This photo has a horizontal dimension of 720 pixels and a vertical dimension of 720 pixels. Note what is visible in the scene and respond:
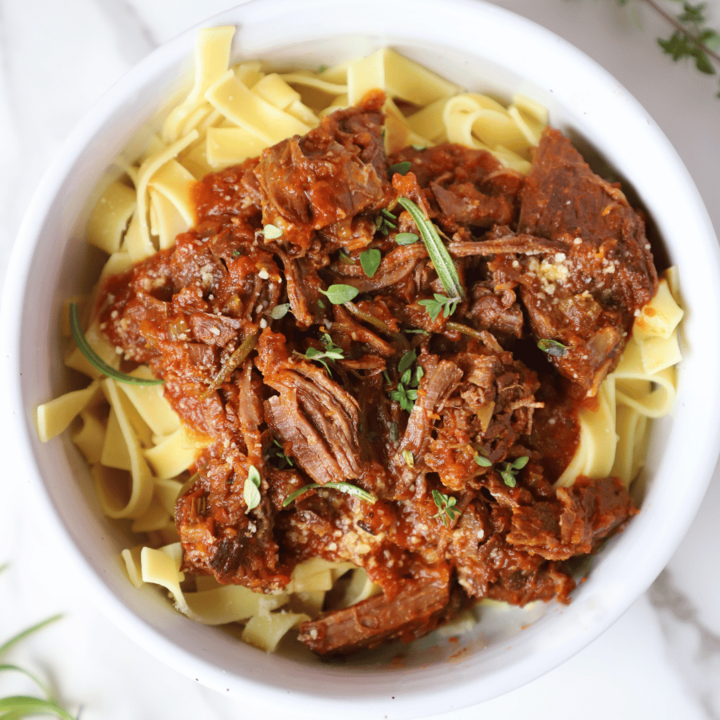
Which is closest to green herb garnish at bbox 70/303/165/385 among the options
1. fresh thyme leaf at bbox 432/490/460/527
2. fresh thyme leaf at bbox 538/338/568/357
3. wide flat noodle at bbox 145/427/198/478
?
wide flat noodle at bbox 145/427/198/478

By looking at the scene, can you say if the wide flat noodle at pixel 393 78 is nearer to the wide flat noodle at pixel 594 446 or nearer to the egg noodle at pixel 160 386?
the egg noodle at pixel 160 386

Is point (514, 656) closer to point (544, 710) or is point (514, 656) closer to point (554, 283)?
point (544, 710)

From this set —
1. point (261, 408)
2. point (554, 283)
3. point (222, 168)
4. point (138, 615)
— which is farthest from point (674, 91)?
point (138, 615)

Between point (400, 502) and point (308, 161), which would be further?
point (400, 502)

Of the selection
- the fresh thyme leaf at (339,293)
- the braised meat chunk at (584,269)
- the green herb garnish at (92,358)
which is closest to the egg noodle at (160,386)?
the green herb garnish at (92,358)

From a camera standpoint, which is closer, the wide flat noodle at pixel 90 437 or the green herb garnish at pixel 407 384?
the green herb garnish at pixel 407 384
